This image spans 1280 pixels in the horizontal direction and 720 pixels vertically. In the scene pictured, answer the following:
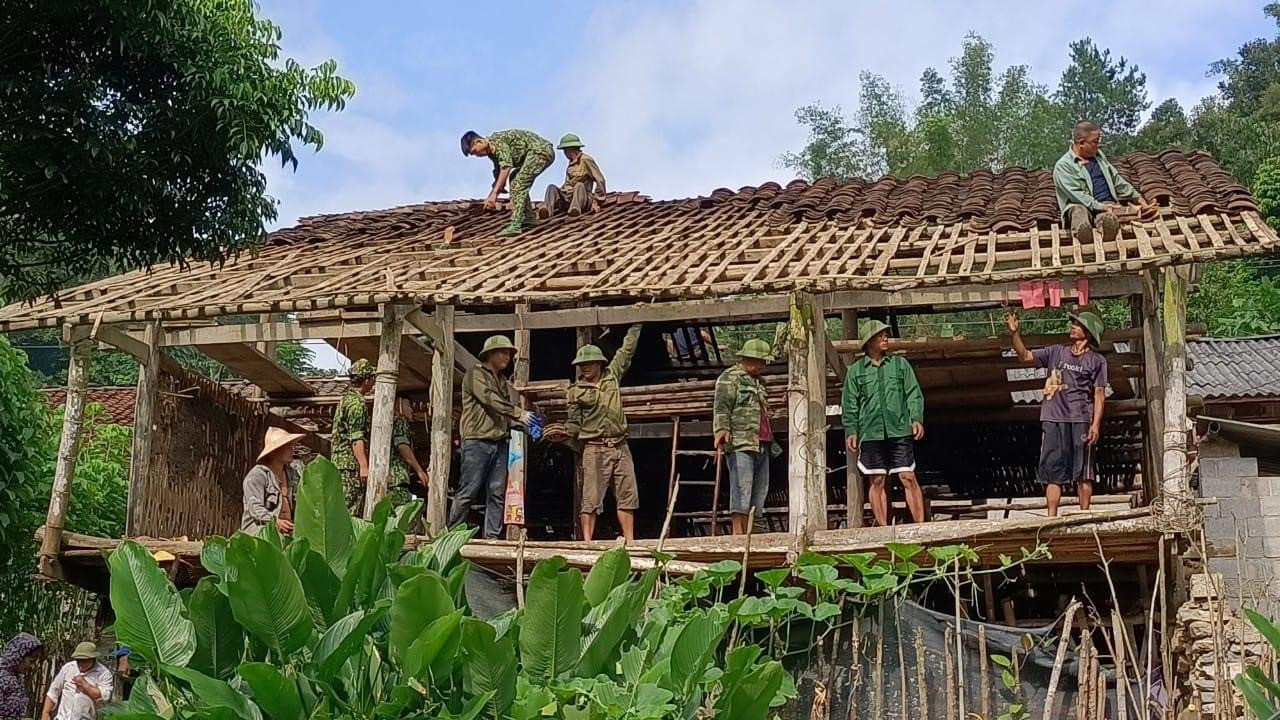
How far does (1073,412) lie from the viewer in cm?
886

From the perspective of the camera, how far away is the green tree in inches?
291

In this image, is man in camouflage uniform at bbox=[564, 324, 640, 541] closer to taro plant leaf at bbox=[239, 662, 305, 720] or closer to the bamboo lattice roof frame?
the bamboo lattice roof frame

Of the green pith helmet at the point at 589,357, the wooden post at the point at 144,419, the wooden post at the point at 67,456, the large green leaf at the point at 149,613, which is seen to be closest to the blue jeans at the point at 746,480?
the green pith helmet at the point at 589,357

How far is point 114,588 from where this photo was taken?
4352 millimetres

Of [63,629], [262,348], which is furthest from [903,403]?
[63,629]

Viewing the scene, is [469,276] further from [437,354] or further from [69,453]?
[69,453]

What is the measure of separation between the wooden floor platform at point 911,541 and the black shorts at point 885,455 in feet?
1.97

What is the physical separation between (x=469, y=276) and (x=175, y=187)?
2.51 meters

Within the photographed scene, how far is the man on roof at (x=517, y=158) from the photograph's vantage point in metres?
12.8

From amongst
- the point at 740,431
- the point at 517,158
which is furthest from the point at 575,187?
the point at 740,431

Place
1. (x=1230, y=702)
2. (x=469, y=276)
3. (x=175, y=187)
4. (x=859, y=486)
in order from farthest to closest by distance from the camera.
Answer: (x=469, y=276) < (x=859, y=486) < (x=175, y=187) < (x=1230, y=702)

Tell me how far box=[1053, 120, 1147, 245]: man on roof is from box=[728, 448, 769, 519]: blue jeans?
2545mm

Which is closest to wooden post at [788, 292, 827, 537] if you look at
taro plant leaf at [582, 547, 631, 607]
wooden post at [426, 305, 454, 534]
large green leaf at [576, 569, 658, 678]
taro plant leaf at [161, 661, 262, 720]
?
wooden post at [426, 305, 454, 534]

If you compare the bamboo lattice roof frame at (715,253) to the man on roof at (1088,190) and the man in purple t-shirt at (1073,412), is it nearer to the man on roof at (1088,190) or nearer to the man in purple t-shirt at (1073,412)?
the man on roof at (1088,190)
